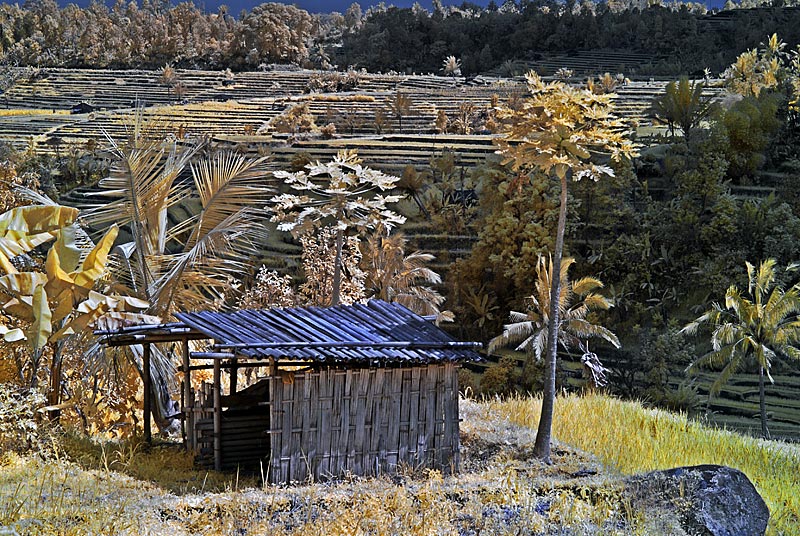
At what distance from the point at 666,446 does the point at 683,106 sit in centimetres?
1881

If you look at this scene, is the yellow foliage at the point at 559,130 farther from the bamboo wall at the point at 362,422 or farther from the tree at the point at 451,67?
the tree at the point at 451,67

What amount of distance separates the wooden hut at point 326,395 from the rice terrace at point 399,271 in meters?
0.04

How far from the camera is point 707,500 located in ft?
32.4

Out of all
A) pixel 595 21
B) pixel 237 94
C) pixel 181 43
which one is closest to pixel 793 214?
pixel 595 21

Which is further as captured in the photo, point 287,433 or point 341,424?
point 341,424

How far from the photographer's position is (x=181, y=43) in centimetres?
3975

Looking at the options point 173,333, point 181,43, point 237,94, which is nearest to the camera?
point 173,333

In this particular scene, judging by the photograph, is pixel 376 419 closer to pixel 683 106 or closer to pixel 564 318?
pixel 564 318

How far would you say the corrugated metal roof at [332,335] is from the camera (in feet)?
33.2

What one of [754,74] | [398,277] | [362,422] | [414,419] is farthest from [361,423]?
[754,74]

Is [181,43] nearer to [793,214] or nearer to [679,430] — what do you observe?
[793,214]

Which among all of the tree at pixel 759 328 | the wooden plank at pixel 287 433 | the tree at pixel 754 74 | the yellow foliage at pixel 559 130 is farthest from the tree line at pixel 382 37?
the wooden plank at pixel 287 433

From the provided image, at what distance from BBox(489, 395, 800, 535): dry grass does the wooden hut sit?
2877 millimetres

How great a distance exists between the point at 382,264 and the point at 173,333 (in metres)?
12.8
